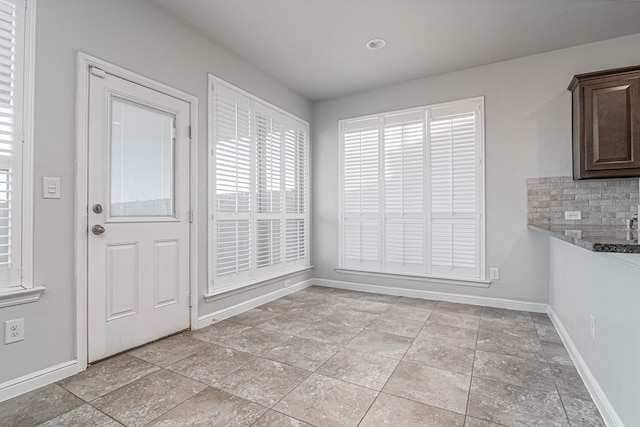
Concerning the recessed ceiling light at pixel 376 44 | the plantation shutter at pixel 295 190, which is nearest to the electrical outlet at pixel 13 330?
the plantation shutter at pixel 295 190

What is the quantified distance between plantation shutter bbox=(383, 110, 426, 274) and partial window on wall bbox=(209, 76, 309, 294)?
3.92 ft

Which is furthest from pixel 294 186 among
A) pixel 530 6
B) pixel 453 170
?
pixel 530 6

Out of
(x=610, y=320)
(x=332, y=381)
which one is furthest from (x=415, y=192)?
(x=332, y=381)

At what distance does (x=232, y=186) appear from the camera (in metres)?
3.27

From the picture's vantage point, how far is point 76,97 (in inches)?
82.1

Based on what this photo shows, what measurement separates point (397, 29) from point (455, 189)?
1855mm

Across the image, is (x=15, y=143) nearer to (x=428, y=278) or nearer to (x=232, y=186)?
(x=232, y=186)

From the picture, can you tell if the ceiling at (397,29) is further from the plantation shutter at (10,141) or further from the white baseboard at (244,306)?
the white baseboard at (244,306)

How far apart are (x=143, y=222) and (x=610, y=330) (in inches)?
120

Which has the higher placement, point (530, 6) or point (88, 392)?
point (530, 6)

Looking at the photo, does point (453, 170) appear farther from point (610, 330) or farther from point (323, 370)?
A: point (323, 370)

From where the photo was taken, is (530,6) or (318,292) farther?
(318,292)

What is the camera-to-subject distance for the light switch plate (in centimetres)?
195

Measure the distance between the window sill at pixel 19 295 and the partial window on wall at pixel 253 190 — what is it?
51.5 inches
